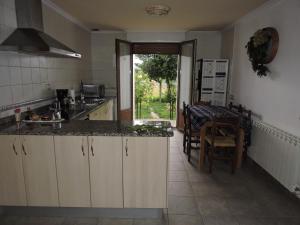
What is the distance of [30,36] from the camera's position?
217 cm

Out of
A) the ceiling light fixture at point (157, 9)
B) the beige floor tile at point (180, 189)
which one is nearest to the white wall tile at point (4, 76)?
the ceiling light fixture at point (157, 9)

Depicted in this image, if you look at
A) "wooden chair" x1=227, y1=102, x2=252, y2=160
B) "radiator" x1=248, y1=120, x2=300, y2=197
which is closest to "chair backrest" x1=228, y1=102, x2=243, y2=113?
"wooden chair" x1=227, y1=102, x2=252, y2=160

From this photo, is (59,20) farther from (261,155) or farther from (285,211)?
(285,211)

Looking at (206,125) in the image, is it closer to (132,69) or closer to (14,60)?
(14,60)

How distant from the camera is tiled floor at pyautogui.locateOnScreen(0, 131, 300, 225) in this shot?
199cm

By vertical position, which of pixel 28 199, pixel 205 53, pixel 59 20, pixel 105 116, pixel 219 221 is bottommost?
pixel 219 221

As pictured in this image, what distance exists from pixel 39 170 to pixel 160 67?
564 cm

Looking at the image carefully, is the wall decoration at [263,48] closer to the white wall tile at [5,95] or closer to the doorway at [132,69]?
the doorway at [132,69]

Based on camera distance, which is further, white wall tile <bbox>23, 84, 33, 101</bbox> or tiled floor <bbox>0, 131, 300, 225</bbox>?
white wall tile <bbox>23, 84, 33, 101</bbox>

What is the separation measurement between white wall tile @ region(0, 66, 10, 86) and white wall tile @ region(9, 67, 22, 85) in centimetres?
6

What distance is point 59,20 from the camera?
11.1 ft

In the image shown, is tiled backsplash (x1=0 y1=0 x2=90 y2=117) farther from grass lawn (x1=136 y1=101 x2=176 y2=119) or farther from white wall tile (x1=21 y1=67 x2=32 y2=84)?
grass lawn (x1=136 y1=101 x2=176 y2=119)

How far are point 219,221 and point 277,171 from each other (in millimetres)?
1077

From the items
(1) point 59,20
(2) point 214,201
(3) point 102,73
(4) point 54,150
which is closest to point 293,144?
(2) point 214,201
